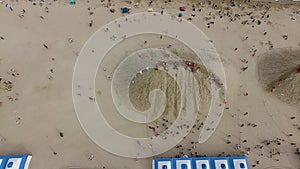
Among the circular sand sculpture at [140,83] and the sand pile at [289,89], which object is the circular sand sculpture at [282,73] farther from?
the circular sand sculpture at [140,83]

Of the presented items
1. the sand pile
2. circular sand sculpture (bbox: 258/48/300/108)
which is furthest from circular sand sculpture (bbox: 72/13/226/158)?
the sand pile

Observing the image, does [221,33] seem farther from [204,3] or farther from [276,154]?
[276,154]

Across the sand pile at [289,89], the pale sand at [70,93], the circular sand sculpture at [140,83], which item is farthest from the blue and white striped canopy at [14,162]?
the sand pile at [289,89]

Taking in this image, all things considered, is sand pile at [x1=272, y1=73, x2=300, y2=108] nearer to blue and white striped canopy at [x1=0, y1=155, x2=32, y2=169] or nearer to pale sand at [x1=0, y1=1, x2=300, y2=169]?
pale sand at [x1=0, y1=1, x2=300, y2=169]

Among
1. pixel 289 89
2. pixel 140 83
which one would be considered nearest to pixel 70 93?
pixel 140 83

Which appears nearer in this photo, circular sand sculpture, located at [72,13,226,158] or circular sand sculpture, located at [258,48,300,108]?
circular sand sculpture, located at [72,13,226,158]

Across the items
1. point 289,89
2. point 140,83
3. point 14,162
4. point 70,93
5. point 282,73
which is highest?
point 282,73

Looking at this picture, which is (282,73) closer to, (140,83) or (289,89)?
(289,89)
